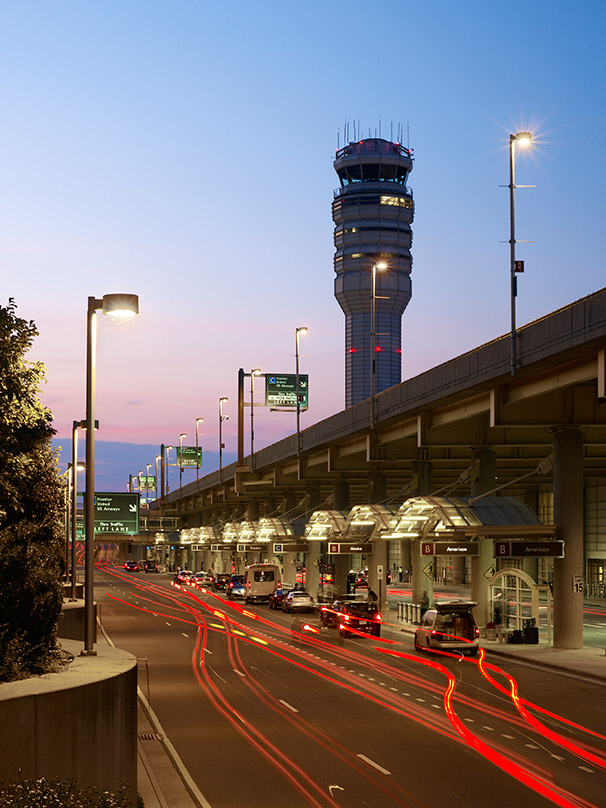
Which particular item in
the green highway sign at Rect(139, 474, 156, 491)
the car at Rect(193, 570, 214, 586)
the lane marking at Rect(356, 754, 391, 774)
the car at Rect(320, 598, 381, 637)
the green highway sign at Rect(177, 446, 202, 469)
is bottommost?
the car at Rect(193, 570, 214, 586)

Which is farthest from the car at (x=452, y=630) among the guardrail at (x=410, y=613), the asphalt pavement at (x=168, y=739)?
the guardrail at (x=410, y=613)

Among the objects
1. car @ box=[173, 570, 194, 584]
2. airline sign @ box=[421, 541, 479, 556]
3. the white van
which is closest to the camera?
airline sign @ box=[421, 541, 479, 556]

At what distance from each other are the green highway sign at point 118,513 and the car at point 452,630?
37.0 m

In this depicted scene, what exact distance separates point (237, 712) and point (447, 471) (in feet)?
193

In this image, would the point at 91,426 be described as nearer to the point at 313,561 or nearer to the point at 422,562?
the point at 422,562

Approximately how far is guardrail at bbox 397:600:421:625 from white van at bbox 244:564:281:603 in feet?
61.0

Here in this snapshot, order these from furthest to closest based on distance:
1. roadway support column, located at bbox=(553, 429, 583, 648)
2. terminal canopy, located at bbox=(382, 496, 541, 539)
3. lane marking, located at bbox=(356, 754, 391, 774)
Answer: terminal canopy, located at bbox=(382, 496, 541, 539)
roadway support column, located at bbox=(553, 429, 583, 648)
lane marking, located at bbox=(356, 754, 391, 774)

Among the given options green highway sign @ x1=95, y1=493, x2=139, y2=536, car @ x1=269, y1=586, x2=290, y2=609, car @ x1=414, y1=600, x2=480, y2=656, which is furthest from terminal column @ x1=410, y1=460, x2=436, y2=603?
green highway sign @ x1=95, y1=493, x2=139, y2=536

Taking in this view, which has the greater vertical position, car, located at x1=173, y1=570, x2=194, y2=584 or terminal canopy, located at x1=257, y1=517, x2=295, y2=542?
terminal canopy, located at x1=257, y1=517, x2=295, y2=542

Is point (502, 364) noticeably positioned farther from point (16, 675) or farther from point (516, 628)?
point (16, 675)

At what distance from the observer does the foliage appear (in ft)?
33.6

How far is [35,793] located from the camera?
1048 cm

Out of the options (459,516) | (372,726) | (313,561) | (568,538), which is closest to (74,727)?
(372,726)

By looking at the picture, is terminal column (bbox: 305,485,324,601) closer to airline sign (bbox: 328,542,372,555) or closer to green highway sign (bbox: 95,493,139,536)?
green highway sign (bbox: 95,493,139,536)
